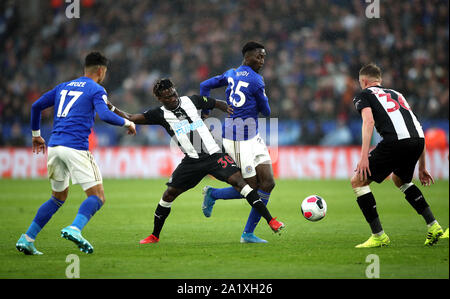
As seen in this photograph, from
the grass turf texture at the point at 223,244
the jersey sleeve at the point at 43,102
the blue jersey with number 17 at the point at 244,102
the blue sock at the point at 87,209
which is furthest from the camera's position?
the blue jersey with number 17 at the point at 244,102

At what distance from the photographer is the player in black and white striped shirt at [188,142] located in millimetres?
7559

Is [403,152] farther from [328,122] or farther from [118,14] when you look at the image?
[118,14]

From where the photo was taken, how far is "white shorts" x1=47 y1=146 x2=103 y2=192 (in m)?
6.72

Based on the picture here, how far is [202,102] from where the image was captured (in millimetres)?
7742

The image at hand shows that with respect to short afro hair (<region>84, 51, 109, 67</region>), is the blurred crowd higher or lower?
higher

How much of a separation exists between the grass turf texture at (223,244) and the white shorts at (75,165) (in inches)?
31.6

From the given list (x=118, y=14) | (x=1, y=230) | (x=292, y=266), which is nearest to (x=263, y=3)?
(x=118, y=14)

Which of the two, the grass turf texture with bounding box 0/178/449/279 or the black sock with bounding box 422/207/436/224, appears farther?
the black sock with bounding box 422/207/436/224

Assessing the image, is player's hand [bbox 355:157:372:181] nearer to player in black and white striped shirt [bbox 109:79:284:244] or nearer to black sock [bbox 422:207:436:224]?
black sock [bbox 422:207:436:224]

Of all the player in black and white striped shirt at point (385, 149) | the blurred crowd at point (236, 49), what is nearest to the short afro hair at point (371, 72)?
the player in black and white striped shirt at point (385, 149)

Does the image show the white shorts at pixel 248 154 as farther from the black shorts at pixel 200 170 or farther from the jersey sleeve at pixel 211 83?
the jersey sleeve at pixel 211 83

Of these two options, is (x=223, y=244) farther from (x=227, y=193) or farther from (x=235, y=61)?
(x=235, y=61)

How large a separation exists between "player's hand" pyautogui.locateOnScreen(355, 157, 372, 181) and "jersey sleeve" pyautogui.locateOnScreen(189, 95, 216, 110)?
1.97 metres

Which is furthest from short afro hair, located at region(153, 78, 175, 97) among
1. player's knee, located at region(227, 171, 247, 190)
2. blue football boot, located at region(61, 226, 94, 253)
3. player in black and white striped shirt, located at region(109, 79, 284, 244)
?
blue football boot, located at region(61, 226, 94, 253)
